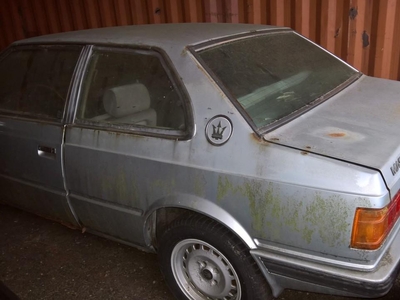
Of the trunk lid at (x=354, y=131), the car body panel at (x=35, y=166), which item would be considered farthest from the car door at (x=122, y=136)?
the trunk lid at (x=354, y=131)

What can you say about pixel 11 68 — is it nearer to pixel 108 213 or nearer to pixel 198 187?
pixel 108 213

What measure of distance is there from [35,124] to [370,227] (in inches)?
86.9

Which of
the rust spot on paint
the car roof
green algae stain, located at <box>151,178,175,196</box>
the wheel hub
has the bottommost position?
the wheel hub

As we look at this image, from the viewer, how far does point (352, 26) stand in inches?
159

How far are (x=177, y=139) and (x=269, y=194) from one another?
22.7 inches

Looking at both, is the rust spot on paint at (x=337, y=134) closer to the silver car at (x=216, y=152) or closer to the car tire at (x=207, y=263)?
the silver car at (x=216, y=152)

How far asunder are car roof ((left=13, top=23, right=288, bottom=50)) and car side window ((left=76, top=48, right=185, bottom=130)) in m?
0.07

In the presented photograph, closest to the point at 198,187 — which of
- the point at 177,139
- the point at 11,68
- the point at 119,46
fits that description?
the point at 177,139

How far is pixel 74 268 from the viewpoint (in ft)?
9.65

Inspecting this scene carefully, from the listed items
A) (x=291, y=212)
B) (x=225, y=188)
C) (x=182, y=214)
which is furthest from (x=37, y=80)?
(x=291, y=212)

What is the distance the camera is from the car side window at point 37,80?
2.69 m

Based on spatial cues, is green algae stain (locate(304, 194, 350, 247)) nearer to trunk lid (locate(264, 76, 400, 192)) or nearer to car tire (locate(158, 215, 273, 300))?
trunk lid (locate(264, 76, 400, 192))

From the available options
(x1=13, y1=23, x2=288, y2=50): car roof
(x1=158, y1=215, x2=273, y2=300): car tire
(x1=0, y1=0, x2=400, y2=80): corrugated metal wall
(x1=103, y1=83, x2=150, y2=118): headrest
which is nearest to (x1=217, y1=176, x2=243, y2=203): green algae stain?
(x1=158, y1=215, x2=273, y2=300): car tire

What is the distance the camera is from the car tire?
6.75ft
